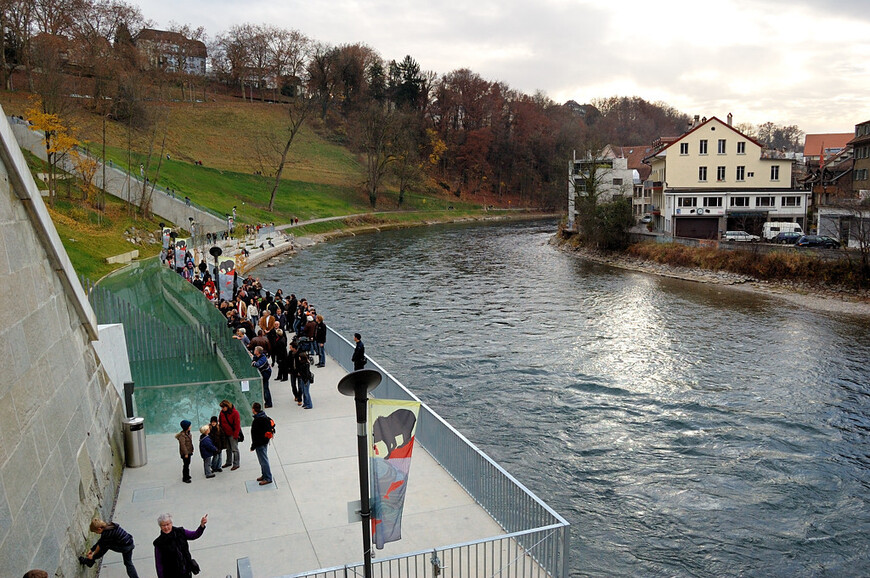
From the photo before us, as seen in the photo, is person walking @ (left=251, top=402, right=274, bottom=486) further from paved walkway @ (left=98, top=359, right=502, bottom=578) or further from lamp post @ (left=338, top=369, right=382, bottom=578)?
lamp post @ (left=338, top=369, right=382, bottom=578)

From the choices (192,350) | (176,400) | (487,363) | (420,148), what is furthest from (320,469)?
(420,148)

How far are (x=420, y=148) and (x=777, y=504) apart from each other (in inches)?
4418

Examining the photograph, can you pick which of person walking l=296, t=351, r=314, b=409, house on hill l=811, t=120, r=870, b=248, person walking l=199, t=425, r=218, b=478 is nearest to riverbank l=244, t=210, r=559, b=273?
person walking l=296, t=351, r=314, b=409

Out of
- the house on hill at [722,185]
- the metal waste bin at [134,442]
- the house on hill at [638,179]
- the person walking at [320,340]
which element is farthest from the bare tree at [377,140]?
the metal waste bin at [134,442]

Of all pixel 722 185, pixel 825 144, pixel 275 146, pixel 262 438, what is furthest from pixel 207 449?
pixel 825 144

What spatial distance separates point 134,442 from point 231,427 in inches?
79.8

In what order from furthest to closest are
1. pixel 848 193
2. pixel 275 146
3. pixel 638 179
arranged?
1. pixel 275 146
2. pixel 638 179
3. pixel 848 193

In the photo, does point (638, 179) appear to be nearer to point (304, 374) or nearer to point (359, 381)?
point (304, 374)

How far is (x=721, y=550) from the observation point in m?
12.8

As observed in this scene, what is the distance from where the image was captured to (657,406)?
20531mm

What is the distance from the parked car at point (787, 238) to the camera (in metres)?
49.9

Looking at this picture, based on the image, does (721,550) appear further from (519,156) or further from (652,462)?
(519,156)

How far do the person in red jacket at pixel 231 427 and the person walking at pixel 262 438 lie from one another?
1.84 feet

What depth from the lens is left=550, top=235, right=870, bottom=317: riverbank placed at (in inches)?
1406
